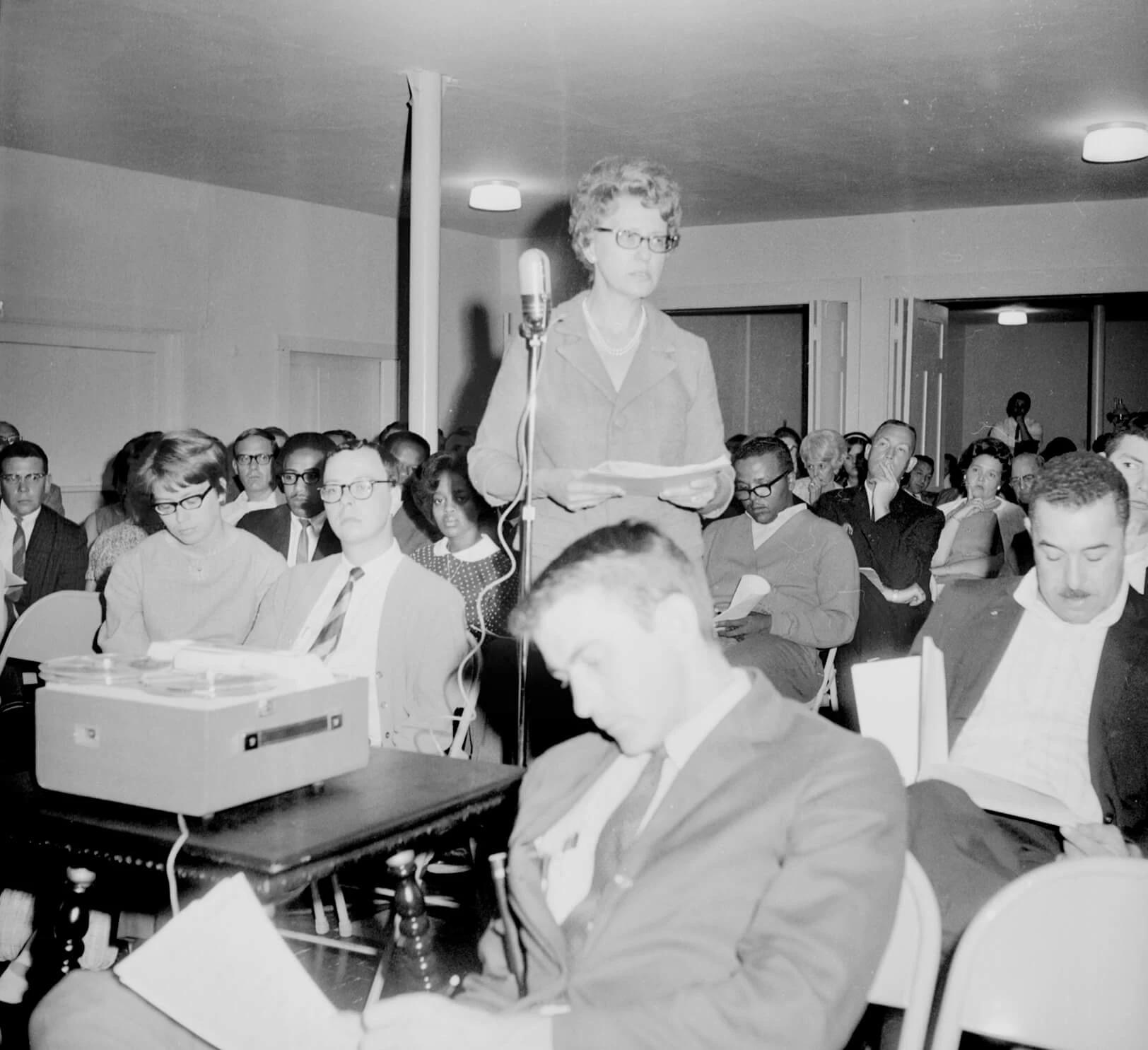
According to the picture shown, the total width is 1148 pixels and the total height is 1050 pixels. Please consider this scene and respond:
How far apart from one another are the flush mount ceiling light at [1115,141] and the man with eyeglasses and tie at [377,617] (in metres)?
4.79

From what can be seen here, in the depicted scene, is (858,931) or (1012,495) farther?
(1012,495)

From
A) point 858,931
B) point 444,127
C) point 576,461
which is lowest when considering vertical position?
point 858,931

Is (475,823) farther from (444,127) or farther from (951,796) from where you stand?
(444,127)

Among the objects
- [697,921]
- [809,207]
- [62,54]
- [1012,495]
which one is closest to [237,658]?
[697,921]

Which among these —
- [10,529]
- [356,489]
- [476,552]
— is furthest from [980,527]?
[10,529]

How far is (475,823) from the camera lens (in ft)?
6.60

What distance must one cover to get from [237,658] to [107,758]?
11.2 inches

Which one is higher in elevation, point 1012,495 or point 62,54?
point 62,54

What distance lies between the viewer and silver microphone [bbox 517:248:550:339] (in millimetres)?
2338

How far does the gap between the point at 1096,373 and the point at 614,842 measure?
38.8 feet

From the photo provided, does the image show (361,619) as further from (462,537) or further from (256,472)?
(256,472)

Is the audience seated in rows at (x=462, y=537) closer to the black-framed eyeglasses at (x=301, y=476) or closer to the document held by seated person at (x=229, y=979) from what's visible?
the black-framed eyeglasses at (x=301, y=476)

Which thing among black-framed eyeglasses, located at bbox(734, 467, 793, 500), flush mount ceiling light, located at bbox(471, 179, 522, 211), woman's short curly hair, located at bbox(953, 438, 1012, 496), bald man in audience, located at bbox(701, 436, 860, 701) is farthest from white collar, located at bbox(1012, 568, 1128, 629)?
flush mount ceiling light, located at bbox(471, 179, 522, 211)

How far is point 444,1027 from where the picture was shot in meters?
1.28
